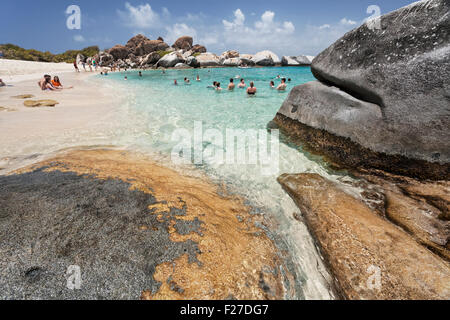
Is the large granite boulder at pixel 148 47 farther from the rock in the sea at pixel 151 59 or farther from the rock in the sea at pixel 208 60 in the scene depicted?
the rock in the sea at pixel 208 60

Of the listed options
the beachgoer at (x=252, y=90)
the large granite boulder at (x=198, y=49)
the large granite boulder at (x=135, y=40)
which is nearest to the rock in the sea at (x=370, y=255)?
the beachgoer at (x=252, y=90)

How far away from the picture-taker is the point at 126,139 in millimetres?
6168

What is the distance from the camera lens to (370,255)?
7.41 ft

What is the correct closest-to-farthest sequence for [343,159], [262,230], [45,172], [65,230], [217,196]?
1. [65,230]
2. [262,230]
3. [45,172]
4. [217,196]
5. [343,159]

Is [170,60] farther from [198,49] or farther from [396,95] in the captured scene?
[396,95]

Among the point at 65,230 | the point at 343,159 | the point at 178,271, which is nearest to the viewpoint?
the point at 178,271

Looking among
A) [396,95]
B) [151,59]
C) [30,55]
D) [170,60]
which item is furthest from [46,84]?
[151,59]

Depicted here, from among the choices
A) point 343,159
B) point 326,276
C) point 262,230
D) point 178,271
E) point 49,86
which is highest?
point 49,86

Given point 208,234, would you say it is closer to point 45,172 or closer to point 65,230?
point 65,230

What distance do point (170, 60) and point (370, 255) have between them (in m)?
64.7

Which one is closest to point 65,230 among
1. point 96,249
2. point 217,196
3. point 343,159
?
point 96,249

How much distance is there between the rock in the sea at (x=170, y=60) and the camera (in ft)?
186

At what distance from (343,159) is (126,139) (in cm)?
623
